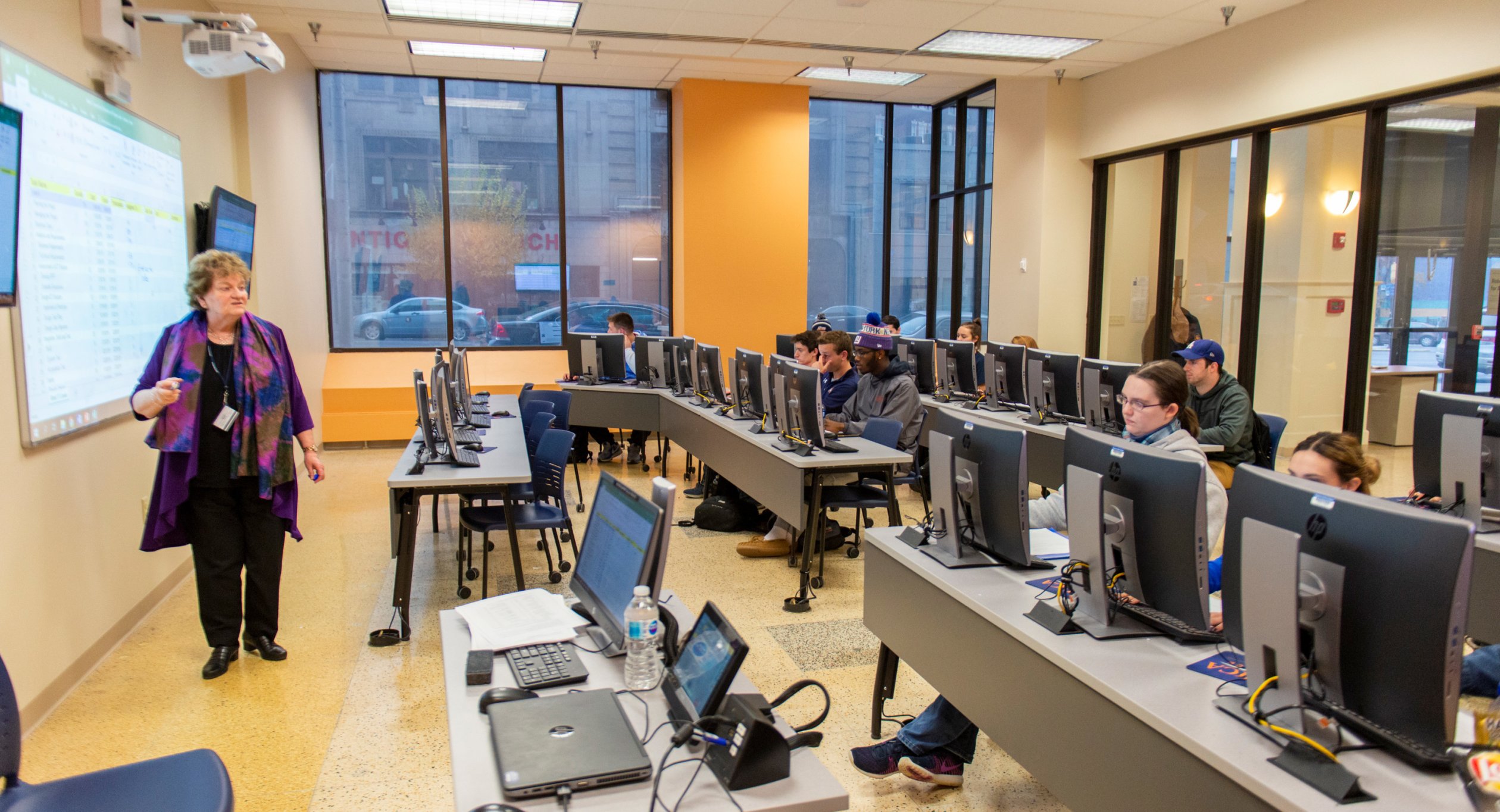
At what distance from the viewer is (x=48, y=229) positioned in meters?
3.18

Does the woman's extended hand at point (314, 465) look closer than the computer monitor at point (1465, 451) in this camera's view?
No

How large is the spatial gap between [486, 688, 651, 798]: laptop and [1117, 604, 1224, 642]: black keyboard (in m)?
1.21

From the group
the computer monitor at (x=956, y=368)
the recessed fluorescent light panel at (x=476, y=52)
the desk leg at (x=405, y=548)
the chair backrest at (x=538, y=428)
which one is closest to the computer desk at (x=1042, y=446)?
the computer monitor at (x=956, y=368)

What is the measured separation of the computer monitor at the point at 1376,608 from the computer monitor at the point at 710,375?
474 cm

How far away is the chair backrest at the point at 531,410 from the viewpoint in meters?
5.61

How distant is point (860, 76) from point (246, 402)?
270 inches

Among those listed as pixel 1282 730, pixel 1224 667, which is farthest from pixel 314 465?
pixel 1282 730

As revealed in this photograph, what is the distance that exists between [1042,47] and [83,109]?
6.50m

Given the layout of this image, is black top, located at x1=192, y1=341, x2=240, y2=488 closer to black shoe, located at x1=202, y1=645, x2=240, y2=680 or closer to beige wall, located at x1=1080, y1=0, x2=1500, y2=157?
black shoe, located at x1=202, y1=645, x2=240, y2=680

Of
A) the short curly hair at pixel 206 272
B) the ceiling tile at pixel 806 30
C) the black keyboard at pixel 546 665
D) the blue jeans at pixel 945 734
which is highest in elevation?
the ceiling tile at pixel 806 30

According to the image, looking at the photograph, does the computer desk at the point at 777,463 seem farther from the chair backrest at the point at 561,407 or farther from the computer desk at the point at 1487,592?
the computer desk at the point at 1487,592

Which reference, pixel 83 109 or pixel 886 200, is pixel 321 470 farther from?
pixel 886 200

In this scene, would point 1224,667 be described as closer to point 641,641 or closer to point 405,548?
point 641,641

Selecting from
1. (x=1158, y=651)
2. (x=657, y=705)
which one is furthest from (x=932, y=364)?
(x=657, y=705)
